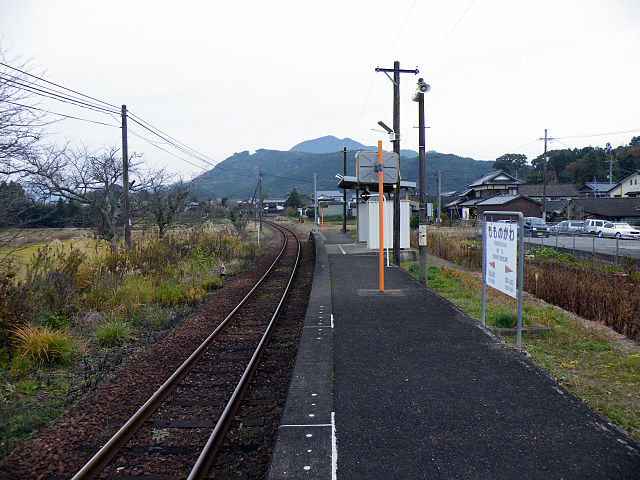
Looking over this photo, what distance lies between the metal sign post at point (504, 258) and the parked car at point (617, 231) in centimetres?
2911

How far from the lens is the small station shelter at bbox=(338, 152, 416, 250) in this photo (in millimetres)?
11930

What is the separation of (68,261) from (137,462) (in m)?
7.06

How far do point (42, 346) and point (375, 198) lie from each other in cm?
1652

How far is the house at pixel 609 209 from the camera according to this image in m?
43.3

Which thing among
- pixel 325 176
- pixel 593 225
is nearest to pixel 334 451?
pixel 593 225

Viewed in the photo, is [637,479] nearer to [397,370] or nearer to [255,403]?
[397,370]

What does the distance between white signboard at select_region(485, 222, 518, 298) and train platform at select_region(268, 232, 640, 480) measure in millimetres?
927

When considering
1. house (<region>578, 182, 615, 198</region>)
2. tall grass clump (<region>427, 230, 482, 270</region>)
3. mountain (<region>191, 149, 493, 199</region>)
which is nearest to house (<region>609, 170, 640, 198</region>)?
house (<region>578, 182, 615, 198</region>)

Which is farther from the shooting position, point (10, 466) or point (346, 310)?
point (346, 310)

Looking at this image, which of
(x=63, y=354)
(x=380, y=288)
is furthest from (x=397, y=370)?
(x=380, y=288)

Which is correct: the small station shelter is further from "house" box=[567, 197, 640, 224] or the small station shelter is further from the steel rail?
"house" box=[567, 197, 640, 224]

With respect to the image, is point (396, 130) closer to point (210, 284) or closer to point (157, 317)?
point (210, 284)

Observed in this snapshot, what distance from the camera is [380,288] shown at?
38.3ft

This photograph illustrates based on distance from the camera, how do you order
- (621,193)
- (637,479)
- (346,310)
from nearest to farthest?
1. (637,479)
2. (346,310)
3. (621,193)
